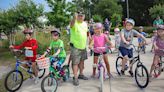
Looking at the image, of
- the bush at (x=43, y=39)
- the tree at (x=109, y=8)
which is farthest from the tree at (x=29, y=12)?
the tree at (x=109, y=8)

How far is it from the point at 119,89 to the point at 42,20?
21252mm

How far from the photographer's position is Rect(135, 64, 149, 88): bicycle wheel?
842 cm

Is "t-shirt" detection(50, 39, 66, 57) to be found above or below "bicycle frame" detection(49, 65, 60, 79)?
above

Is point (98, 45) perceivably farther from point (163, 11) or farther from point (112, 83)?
point (163, 11)

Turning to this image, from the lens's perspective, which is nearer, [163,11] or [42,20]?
[42,20]

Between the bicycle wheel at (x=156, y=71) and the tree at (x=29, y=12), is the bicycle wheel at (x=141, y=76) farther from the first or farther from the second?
the tree at (x=29, y=12)

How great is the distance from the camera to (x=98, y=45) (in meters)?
9.61

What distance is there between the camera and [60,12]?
2875 cm

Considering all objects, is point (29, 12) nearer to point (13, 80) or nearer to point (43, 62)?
point (13, 80)

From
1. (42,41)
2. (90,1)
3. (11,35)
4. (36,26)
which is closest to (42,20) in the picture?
(36,26)

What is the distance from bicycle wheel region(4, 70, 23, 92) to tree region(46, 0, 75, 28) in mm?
19111

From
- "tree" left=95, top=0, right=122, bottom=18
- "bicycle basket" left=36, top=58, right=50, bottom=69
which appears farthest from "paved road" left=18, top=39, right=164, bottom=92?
"tree" left=95, top=0, right=122, bottom=18

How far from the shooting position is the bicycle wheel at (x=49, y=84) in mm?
8047

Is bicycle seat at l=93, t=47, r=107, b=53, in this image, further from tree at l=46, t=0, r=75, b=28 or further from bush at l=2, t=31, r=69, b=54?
tree at l=46, t=0, r=75, b=28
